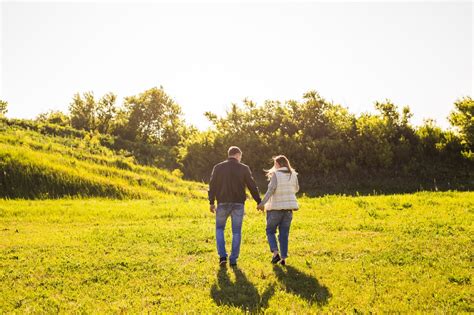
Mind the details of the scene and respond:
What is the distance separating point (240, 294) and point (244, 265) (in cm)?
207

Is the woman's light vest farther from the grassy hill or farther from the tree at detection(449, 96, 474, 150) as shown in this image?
the tree at detection(449, 96, 474, 150)

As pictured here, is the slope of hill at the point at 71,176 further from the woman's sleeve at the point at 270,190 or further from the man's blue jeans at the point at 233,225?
the woman's sleeve at the point at 270,190

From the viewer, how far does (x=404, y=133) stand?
97.0ft

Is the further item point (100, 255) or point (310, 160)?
point (310, 160)

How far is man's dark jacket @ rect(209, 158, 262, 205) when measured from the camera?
946 centimetres

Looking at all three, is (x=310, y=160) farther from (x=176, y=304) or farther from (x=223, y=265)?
(x=176, y=304)

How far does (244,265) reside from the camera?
9.39 m

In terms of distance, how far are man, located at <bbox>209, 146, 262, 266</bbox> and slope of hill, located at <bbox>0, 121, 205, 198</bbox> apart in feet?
47.3

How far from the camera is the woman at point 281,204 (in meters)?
9.24

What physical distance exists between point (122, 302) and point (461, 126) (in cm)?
2692

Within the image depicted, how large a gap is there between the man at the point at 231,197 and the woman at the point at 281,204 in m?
0.35

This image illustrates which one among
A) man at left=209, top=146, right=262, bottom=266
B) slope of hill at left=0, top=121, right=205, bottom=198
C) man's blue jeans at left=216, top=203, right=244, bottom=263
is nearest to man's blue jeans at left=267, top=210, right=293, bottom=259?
man at left=209, top=146, right=262, bottom=266

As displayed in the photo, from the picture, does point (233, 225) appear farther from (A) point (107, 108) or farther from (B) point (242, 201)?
(A) point (107, 108)

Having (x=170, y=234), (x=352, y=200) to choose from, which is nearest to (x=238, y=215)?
(x=170, y=234)
